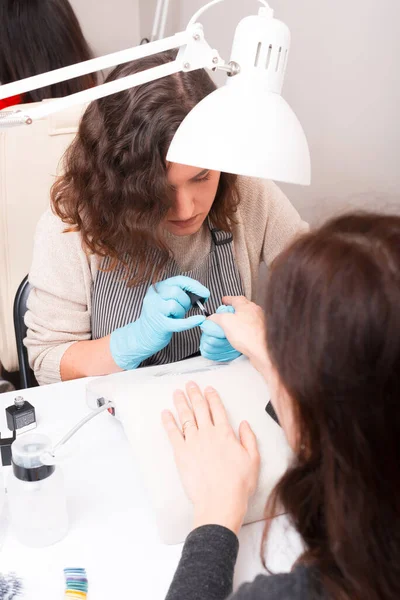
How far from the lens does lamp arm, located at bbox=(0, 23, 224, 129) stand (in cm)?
62

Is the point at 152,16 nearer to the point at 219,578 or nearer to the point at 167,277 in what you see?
the point at 167,277

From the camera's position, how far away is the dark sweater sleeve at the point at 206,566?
65 cm

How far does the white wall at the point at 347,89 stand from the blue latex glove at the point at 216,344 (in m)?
0.49

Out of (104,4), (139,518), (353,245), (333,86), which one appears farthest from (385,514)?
(104,4)

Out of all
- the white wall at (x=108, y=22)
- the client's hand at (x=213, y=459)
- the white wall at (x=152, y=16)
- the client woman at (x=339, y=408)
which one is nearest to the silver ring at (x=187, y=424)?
the client's hand at (x=213, y=459)

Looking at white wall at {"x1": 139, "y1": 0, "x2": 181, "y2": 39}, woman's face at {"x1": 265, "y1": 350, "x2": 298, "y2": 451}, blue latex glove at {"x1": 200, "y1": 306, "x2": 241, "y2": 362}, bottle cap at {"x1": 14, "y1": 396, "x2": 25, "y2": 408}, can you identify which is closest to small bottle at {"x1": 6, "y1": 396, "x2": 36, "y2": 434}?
bottle cap at {"x1": 14, "y1": 396, "x2": 25, "y2": 408}

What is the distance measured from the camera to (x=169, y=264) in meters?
1.30

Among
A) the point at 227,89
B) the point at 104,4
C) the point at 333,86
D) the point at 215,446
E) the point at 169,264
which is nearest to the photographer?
the point at 227,89

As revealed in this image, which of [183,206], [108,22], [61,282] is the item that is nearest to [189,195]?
[183,206]

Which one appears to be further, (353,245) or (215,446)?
(215,446)

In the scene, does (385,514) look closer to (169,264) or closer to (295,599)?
(295,599)

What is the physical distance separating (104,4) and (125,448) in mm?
2414

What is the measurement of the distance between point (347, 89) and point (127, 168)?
30.6 inches

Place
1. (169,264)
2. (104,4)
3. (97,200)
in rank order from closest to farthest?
(97,200) < (169,264) < (104,4)
